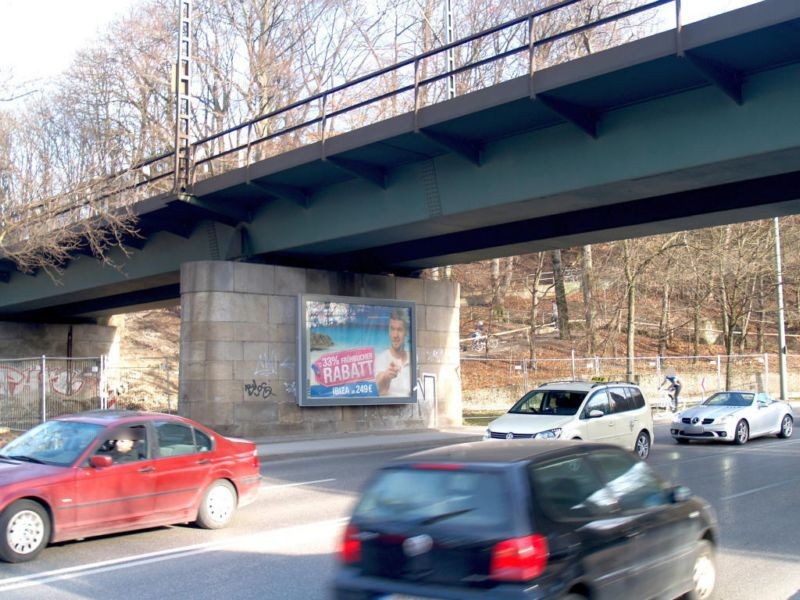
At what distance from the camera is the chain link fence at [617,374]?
34.6 metres

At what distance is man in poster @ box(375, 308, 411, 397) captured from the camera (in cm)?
2455

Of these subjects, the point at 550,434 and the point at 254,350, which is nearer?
the point at 550,434

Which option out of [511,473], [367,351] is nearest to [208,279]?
[367,351]

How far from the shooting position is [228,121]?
38812 mm

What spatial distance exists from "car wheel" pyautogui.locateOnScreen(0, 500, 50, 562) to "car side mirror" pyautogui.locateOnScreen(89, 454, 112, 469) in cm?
67

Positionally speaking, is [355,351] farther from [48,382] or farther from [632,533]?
[632,533]

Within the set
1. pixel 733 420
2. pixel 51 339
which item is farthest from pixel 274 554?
pixel 51 339

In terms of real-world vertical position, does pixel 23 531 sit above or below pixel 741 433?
above

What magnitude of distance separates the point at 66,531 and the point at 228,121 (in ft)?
106

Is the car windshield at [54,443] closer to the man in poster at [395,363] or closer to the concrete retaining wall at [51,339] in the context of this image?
the man in poster at [395,363]

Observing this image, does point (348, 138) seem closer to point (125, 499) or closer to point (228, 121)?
point (125, 499)

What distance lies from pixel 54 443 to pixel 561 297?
3772cm

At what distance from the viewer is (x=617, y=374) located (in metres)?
34.4

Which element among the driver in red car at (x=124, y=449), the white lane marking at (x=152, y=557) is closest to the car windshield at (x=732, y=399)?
the white lane marking at (x=152, y=557)
